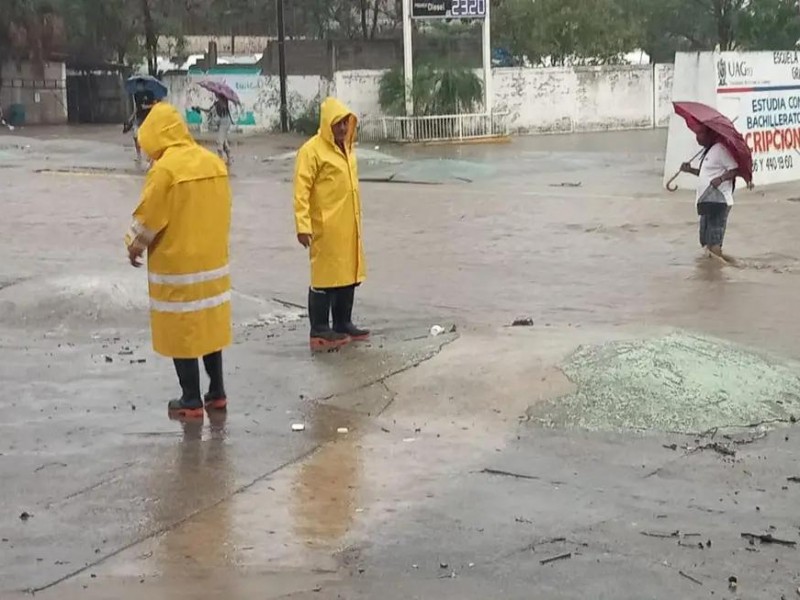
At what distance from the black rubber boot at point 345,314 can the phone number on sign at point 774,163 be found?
1353cm

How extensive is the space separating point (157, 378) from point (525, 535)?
3.53m

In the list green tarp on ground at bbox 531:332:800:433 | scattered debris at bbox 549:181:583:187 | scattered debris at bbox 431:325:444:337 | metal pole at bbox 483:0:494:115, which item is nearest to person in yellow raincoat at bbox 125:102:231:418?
green tarp on ground at bbox 531:332:800:433

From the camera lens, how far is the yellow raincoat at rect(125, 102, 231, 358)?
667 centimetres

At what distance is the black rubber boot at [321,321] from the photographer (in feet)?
28.7

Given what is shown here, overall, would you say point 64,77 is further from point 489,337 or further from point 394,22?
point 489,337

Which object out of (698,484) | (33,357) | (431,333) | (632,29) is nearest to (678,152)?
(431,333)

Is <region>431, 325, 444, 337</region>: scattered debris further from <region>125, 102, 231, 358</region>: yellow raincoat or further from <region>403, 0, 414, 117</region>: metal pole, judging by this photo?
<region>403, 0, 414, 117</region>: metal pole

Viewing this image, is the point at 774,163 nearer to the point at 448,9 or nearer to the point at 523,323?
the point at 448,9

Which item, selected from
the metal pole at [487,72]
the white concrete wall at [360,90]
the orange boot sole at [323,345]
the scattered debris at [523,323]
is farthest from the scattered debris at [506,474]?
the white concrete wall at [360,90]

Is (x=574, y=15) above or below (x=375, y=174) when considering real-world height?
above

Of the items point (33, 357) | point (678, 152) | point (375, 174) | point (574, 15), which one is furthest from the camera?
point (574, 15)

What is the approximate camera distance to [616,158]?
2789 centimetres

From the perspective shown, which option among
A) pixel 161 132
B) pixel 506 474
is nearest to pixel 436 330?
pixel 161 132

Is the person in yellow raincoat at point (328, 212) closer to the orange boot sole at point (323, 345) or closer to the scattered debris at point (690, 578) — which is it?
the orange boot sole at point (323, 345)
